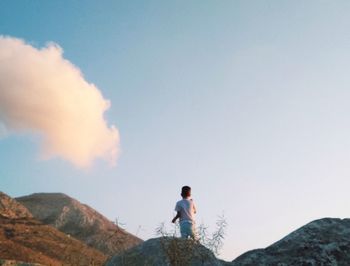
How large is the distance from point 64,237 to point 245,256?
5042 centimetres

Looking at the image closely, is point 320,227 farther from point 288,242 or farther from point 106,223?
point 106,223

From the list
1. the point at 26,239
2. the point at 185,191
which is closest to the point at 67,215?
the point at 26,239

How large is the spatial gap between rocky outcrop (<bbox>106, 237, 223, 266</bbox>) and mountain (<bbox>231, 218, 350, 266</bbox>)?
546 millimetres

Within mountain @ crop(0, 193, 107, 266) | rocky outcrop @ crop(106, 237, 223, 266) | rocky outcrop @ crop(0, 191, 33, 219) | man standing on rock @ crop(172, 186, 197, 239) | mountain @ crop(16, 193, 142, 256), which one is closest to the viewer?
rocky outcrop @ crop(106, 237, 223, 266)

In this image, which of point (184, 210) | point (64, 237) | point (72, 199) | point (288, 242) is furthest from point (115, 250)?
point (72, 199)

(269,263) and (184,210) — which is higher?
(184,210)

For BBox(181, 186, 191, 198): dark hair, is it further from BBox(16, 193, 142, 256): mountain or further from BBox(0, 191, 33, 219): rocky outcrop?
BBox(16, 193, 142, 256): mountain

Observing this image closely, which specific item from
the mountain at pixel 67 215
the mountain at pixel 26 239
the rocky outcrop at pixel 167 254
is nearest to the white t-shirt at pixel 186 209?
the rocky outcrop at pixel 167 254

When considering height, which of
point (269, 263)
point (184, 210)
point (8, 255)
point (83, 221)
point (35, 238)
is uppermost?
point (83, 221)

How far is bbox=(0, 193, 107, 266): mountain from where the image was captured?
1667 inches

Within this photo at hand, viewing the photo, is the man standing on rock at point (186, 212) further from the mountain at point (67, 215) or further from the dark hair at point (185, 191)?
the mountain at point (67, 215)

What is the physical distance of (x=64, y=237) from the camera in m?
55.0

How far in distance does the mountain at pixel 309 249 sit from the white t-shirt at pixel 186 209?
4272mm

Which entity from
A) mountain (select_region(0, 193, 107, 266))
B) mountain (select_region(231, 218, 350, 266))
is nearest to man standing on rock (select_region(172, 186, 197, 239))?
mountain (select_region(231, 218, 350, 266))
